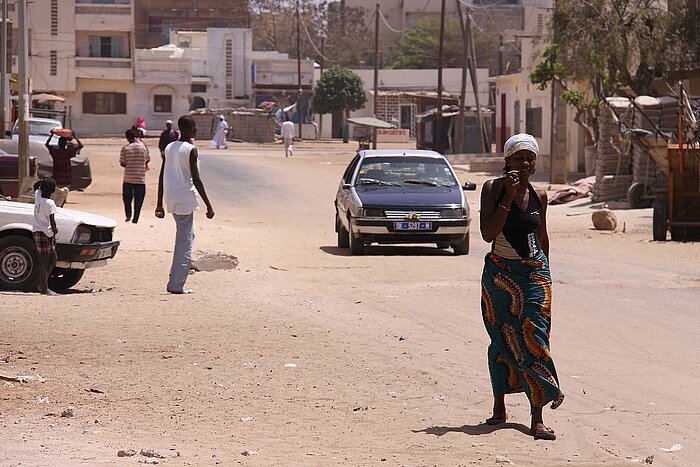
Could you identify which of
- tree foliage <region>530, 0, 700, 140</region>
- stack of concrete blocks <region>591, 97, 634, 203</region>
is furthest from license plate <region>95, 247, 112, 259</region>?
tree foliage <region>530, 0, 700, 140</region>

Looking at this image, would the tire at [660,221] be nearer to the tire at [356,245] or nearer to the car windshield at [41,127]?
the tire at [356,245]

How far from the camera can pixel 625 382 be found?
808 cm

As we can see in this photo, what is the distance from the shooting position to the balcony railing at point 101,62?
72250 millimetres

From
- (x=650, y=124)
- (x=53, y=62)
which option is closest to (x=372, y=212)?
(x=650, y=124)

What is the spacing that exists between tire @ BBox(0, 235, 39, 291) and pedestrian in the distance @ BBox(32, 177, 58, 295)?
0.72 feet

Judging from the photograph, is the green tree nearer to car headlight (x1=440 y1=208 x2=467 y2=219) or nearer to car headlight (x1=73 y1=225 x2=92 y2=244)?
car headlight (x1=440 y1=208 x2=467 y2=219)

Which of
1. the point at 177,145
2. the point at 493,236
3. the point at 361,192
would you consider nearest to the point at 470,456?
the point at 493,236

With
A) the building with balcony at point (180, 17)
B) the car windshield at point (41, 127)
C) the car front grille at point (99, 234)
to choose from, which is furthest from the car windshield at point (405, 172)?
the building with balcony at point (180, 17)

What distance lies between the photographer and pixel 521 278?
628 centimetres

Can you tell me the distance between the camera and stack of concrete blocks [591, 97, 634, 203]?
26359 millimetres

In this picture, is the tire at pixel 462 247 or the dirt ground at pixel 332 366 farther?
the tire at pixel 462 247

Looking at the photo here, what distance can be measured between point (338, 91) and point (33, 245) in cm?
6195

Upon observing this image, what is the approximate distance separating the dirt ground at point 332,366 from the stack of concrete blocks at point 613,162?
10.2m

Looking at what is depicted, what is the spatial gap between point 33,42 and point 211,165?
1383 inches
